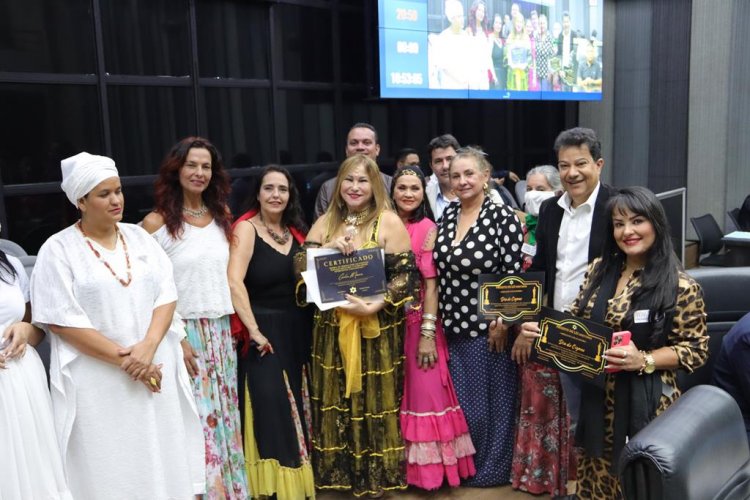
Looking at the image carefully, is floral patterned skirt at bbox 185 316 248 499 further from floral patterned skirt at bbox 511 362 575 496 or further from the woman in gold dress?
floral patterned skirt at bbox 511 362 575 496

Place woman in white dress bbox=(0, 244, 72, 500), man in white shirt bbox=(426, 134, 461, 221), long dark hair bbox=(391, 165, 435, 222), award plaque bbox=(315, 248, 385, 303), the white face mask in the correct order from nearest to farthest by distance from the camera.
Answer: woman in white dress bbox=(0, 244, 72, 500) → award plaque bbox=(315, 248, 385, 303) → long dark hair bbox=(391, 165, 435, 222) → the white face mask → man in white shirt bbox=(426, 134, 461, 221)

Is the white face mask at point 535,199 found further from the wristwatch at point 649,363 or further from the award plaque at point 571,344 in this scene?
the wristwatch at point 649,363

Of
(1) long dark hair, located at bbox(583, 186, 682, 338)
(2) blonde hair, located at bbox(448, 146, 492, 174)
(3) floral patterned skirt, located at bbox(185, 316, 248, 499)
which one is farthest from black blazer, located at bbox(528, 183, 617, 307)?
(3) floral patterned skirt, located at bbox(185, 316, 248, 499)

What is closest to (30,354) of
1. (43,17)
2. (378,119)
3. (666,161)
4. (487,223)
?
(487,223)

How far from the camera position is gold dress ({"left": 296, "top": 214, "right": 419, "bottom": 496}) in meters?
3.05

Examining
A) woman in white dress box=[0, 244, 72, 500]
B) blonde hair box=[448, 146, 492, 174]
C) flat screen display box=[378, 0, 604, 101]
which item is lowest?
woman in white dress box=[0, 244, 72, 500]

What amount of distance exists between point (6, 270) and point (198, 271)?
707mm

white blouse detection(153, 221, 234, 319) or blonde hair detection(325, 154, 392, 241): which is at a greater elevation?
blonde hair detection(325, 154, 392, 241)

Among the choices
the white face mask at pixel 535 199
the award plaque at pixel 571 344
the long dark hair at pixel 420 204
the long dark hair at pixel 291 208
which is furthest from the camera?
the white face mask at pixel 535 199

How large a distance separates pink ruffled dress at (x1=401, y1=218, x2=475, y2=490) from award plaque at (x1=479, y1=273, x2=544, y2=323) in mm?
411

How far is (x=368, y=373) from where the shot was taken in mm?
3074

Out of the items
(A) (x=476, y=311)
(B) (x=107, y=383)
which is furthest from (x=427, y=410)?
(B) (x=107, y=383)

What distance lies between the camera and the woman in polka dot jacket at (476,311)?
3033mm

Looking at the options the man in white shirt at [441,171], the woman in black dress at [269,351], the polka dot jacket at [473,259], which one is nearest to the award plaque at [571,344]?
the polka dot jacket at [473,259]
